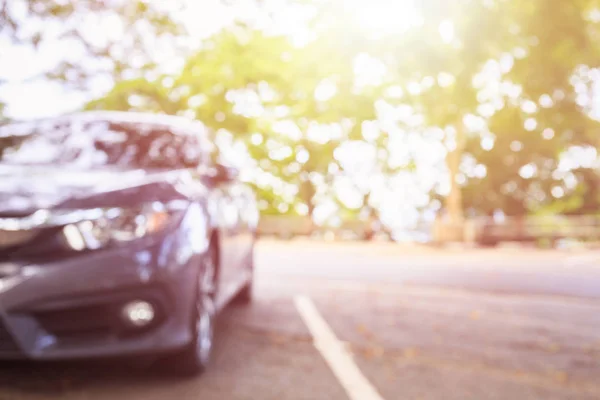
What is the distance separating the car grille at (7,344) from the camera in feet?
12.7

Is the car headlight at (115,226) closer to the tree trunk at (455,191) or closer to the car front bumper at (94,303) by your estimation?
the car front bumper at (94,303)

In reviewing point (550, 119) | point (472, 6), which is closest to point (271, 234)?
point (550, 119)

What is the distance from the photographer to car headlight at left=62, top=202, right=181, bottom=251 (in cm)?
399

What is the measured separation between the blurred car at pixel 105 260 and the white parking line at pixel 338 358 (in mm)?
798

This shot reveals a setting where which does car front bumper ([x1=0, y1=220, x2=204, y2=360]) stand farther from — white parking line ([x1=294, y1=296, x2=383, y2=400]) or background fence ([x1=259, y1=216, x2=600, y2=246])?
background fence ([x1=259, y1=216, x2=600, y2=246])

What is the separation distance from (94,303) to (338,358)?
6.01ft

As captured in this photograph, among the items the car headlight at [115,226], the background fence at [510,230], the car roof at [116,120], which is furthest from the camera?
the background fence at [510,230]

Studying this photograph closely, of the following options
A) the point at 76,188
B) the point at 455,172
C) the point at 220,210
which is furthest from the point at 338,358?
the point at 455,172

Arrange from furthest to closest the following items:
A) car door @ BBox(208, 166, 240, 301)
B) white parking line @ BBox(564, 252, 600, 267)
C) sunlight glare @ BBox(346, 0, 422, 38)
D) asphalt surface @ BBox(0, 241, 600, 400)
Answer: white parking line @ BBox(564, 252, 600, 267) → sunlight glare @ BBox(346, 0, 422, 38) → car door @ BBox(208, 166, 240, 301) → asphalt surface @ BBox(0, 241, 600, 400)

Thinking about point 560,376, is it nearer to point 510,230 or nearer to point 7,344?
point 7,344

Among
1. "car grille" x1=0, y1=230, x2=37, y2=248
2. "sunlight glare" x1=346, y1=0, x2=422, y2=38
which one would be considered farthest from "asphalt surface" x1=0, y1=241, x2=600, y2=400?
"sunlight glare" x1=346, y1=0, x2=422, y2=38

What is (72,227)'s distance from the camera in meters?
4.00

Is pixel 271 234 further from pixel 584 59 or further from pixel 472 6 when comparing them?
pixel 472 6

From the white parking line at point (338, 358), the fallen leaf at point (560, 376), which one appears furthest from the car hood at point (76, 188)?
the fallen leaf at point (560, 376)
